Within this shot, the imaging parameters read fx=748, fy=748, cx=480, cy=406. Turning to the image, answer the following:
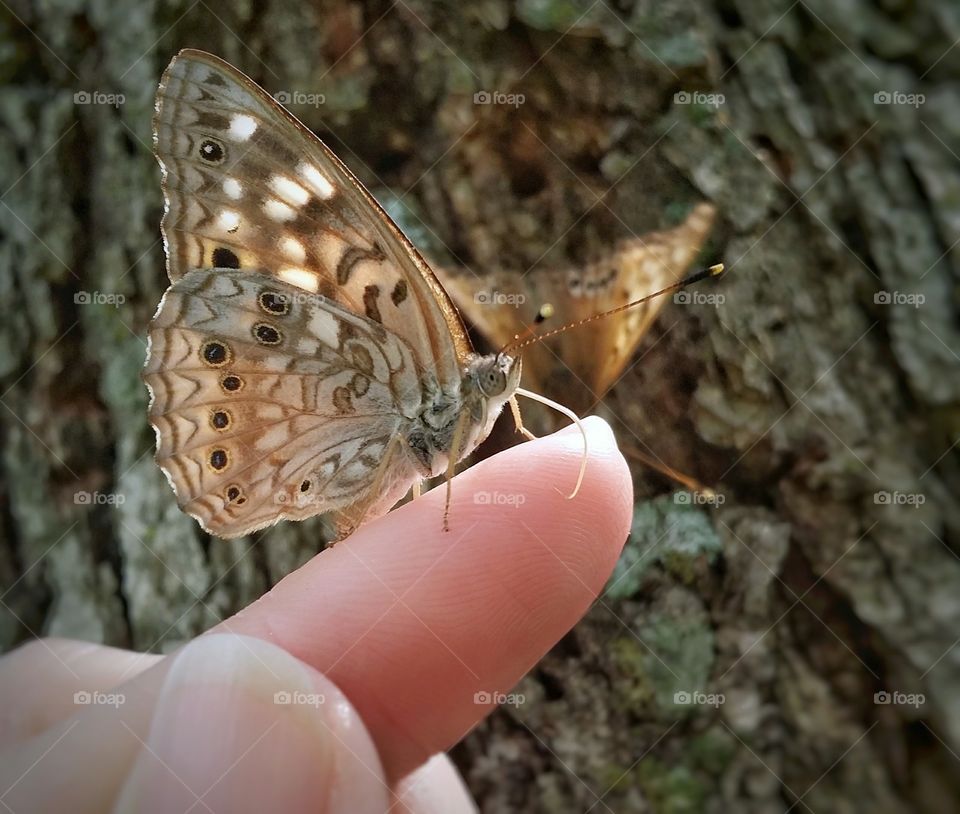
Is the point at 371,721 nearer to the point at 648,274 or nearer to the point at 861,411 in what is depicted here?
the point at 648,274

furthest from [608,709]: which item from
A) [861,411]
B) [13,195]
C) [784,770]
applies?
[13,195]
